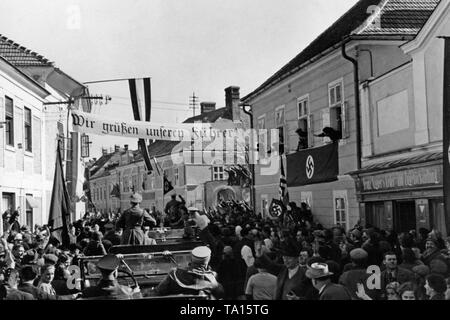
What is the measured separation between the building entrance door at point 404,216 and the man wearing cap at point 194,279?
4.45m

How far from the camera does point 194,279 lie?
202 inches

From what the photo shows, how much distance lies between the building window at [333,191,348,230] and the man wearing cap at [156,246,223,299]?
5102mm

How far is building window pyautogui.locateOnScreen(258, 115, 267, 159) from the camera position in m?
12.4

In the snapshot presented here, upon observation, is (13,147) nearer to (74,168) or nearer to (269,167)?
(74,168)

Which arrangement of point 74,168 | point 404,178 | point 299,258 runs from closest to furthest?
1. point 299,258
2. point 404,178
3. point 74,168

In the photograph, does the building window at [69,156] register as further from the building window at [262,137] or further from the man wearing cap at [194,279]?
the man wearing cap at [194,279]

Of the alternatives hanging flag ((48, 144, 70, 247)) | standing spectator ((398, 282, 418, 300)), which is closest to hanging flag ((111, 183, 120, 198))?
hanging flag ((48, 144, 70, 247))

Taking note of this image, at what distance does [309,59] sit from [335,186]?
6.79 ft

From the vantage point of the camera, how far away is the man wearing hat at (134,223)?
8.07 meters

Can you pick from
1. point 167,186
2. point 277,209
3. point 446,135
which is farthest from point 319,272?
point 167,186

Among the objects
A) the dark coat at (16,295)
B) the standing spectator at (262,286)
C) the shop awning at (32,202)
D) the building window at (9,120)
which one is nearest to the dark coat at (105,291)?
the dark coat at (16,295)
